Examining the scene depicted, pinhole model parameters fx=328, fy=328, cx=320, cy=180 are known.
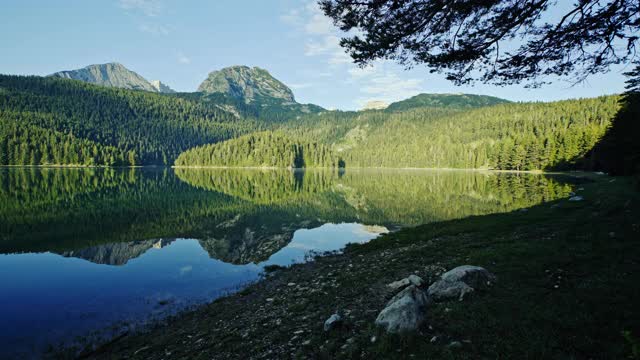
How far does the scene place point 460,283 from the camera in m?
11.7

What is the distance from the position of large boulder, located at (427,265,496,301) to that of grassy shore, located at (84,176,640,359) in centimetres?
39

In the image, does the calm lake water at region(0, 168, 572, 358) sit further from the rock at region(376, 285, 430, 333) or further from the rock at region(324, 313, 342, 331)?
the rock at region(376, 285, 430, 333)

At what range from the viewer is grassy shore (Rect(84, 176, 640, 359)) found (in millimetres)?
8195

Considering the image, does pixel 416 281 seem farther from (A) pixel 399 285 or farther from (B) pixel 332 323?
(B) pixel 332 323

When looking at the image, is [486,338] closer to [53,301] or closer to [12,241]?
[53,301]

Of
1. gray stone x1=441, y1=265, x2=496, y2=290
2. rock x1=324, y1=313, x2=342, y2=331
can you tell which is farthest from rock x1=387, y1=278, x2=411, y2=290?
rock x1=324, y1=313, x2=342, y2=331

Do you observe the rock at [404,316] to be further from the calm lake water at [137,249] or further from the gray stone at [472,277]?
the calm lake water at [137,249]

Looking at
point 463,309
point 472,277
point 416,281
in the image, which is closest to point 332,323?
point 463,309

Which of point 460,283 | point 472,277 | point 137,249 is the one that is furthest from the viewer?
point 137,249

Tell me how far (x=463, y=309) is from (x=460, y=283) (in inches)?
66.7

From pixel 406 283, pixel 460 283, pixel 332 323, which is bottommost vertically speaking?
pixel 332 323

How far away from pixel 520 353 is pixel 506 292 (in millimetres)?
3939

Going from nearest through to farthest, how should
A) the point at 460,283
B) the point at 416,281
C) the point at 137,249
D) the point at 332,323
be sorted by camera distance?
1. the point at 332,323
2. the point at 460,283
3. the point at 416,281
4. the point at 137,249

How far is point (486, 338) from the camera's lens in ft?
27.6
